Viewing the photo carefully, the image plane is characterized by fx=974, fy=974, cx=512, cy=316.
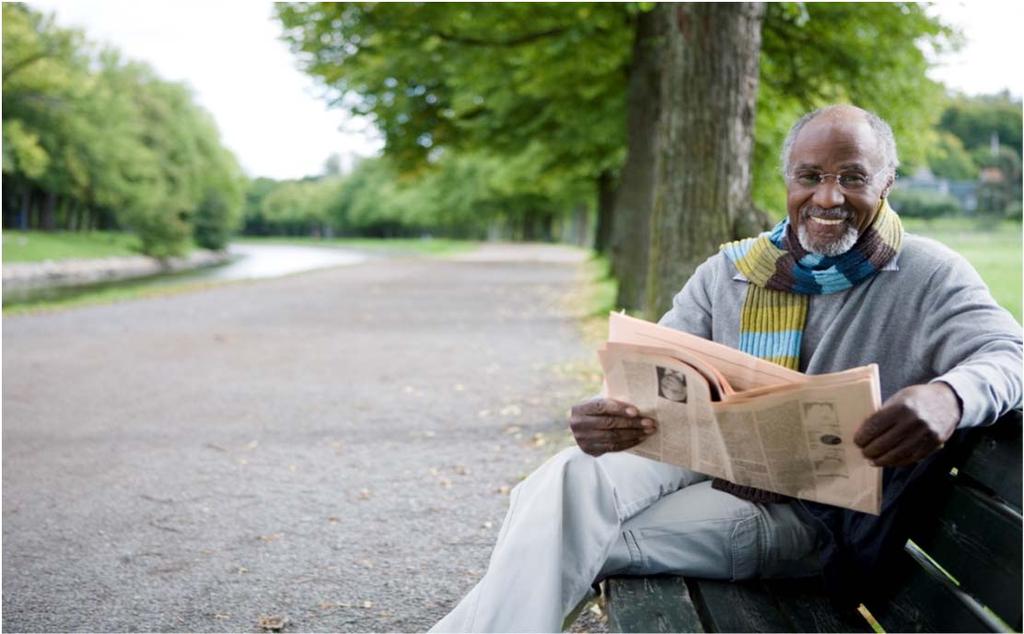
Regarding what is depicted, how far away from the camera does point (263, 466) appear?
601 cm

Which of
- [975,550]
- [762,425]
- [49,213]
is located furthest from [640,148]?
[49,213]

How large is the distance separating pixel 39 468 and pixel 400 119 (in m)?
13.4

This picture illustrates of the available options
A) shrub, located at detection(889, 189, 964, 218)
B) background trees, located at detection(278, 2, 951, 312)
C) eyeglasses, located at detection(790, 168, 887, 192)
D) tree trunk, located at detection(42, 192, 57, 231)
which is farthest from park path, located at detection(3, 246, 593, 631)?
tree trunk, located at detection(42, 192, 57, 231)

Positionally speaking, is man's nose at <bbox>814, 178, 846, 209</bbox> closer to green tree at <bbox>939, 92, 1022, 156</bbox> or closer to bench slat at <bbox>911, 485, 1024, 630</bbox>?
bench slat at <bbox>911, 485, 1024, 630</bbox>

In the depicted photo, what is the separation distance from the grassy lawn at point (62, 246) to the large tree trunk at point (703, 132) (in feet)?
118

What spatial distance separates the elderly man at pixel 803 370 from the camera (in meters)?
2.31

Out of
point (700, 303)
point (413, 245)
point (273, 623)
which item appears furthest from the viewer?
point (413, 245)

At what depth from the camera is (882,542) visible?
231 centimetres

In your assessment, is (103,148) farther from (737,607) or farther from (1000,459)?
(1000,459)

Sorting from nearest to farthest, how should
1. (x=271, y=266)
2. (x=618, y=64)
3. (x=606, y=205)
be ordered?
1. (x=618, y=64)
2. (x=606, y=205)
3. (x=271, y=266)

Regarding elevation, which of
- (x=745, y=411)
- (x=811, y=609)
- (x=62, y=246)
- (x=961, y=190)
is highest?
(x=961, y=190)

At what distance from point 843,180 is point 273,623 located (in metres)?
2.53

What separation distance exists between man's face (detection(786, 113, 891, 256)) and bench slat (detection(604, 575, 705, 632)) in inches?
37.8

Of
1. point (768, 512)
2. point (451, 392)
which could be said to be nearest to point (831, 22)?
point (451, 392)
